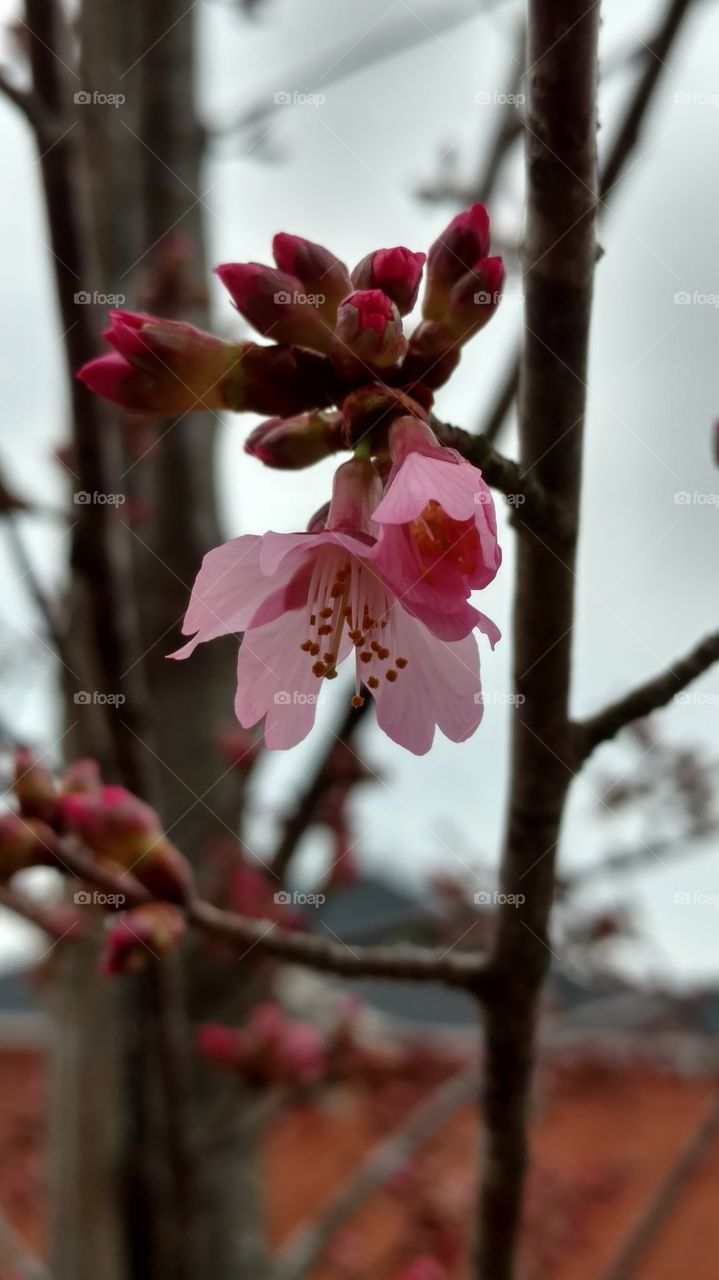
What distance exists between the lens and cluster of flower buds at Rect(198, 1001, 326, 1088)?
2.00m

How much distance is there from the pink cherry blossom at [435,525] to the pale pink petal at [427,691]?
10 centimetres

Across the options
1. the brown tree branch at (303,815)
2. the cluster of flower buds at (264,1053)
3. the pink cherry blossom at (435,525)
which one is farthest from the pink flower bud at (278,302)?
the cluster of flower buds at (264,1053)

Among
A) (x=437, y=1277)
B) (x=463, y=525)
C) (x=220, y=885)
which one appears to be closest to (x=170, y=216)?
(x=220, y=885)

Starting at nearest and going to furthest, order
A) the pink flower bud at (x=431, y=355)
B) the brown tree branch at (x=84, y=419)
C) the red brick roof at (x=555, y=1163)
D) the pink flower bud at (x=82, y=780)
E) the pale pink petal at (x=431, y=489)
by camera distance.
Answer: the pale pink petal at (x=431, y=489), the pink flower bud at (x=431, y=355), the pink flower bud at (x=82, y=780), the brown tree branch at (x=84, y=419), the red brick roof at (x=555, y=1163)

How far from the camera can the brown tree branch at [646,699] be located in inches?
30.7

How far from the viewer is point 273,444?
673mm

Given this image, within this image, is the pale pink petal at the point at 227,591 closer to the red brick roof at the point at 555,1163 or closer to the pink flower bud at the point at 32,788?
the pink flower bud at the point at 32,788

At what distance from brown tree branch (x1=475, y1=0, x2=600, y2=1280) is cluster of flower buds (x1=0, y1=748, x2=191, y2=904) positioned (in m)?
0.31

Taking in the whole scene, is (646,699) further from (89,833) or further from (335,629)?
(89,833)

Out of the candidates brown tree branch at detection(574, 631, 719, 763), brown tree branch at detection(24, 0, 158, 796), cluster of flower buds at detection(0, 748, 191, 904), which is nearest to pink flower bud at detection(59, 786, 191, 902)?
cluster of flower buds at detection(0, 748, 191, 904)

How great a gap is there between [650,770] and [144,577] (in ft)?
5.59

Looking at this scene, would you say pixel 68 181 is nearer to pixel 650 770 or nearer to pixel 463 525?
pixel 463 525

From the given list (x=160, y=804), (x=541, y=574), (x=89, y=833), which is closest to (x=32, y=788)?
(x=89, y=833)

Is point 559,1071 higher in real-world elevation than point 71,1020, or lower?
lower
